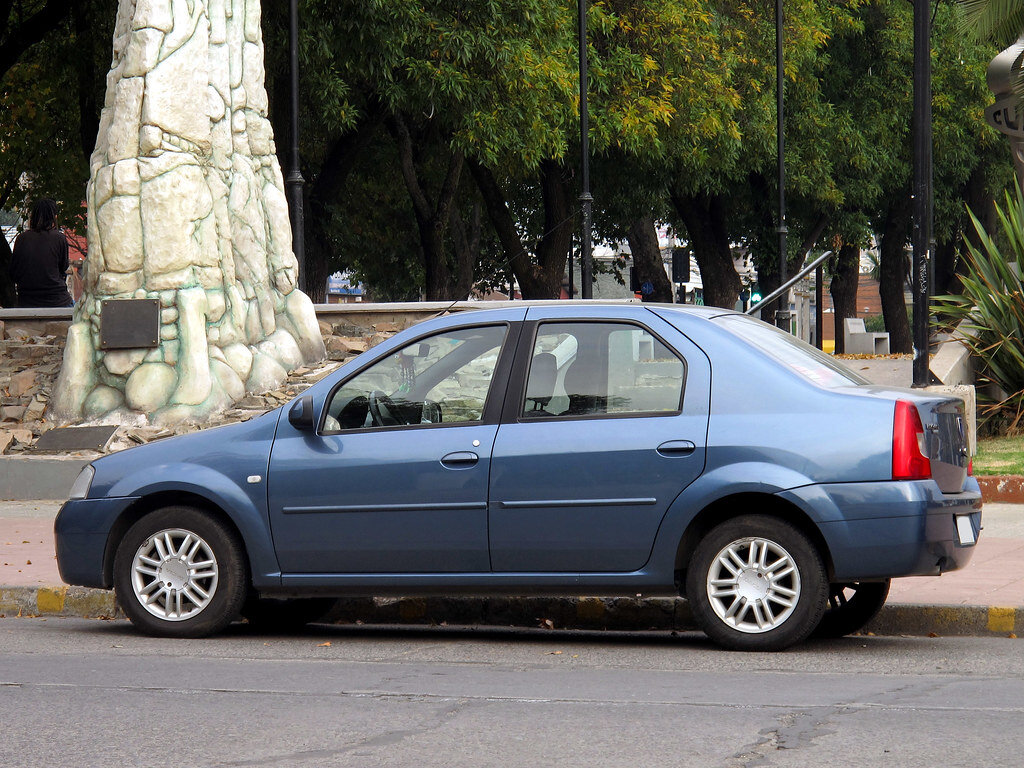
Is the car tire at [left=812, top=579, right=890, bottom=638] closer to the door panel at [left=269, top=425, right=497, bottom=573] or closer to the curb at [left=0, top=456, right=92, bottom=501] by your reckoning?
the door panel at [left=269, top=425, right=497, bottom=573]

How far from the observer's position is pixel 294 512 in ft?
24.2

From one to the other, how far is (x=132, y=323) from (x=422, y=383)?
8.38 meters

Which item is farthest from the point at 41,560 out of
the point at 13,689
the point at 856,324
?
the point at 856,324

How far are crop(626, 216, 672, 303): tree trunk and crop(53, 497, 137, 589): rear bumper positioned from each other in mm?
30517

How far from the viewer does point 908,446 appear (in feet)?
21.8

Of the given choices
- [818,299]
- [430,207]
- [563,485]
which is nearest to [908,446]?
[563,485]

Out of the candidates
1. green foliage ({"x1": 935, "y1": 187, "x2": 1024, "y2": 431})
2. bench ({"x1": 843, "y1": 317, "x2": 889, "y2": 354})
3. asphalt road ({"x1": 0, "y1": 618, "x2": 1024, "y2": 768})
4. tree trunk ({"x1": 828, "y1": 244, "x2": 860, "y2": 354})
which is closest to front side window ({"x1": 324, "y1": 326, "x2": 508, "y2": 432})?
asphalt road ({"x1": 0, "y1": 618, "x2": 1024, "y2": 768})

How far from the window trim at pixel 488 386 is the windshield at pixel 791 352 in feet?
3.33

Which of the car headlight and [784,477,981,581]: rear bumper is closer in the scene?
[784,477,981,581]: rear bumper

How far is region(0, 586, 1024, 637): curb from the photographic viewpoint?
7621mm

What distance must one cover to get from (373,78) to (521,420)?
18066mm

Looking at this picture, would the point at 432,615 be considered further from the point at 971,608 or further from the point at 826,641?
the point at 971,608

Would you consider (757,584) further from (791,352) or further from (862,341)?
(862,341)

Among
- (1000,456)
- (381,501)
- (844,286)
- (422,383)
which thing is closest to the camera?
(381,501)
